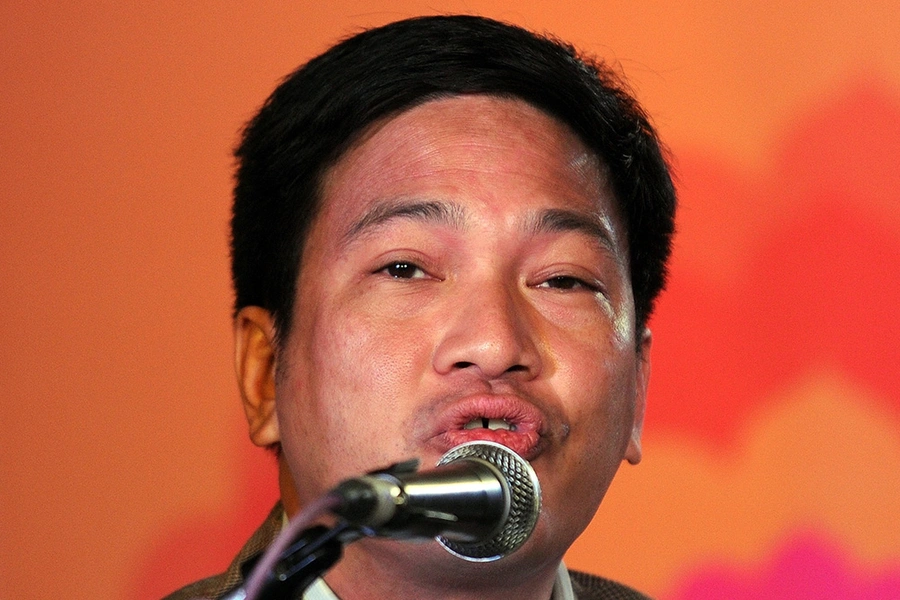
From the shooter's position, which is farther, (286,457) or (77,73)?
(77,73)

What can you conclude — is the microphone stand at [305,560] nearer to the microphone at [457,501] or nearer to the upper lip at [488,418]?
the microphone at [457,501]

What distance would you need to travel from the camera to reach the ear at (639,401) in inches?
72.3

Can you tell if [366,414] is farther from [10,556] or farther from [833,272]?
[833,272]

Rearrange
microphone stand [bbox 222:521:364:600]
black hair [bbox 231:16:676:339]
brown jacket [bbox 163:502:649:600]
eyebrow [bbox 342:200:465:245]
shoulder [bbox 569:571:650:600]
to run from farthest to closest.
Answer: shoulder [bbox 569:571:650:600], brown jacket [bbox 163:502:649:600], black hair [bbox 231:16:676:339], eyebrow [bbox 342:200:465:245], microphone stand [bbox 222:521:364:600]

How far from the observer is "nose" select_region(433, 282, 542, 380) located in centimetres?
145

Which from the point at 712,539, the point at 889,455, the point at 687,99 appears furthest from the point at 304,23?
the point at 889,455

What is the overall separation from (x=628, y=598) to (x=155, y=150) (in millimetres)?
1343

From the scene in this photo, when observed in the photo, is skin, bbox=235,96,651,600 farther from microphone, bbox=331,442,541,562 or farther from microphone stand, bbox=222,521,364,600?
microphone stand, bbox=222,521,364,600

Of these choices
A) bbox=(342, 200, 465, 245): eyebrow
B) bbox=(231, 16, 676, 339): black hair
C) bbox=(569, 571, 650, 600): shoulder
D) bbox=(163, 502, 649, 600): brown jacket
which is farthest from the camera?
bbox=(569, 571, 650, 600): shoulder

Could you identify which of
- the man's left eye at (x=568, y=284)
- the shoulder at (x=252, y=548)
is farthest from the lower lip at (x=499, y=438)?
the shoulder at (x=252, y=548)

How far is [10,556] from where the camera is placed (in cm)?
253

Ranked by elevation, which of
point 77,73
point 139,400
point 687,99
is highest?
point 77,73

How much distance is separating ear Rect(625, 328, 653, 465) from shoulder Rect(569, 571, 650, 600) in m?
0.40

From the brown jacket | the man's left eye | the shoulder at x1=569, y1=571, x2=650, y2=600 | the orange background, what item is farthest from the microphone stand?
the orange background
